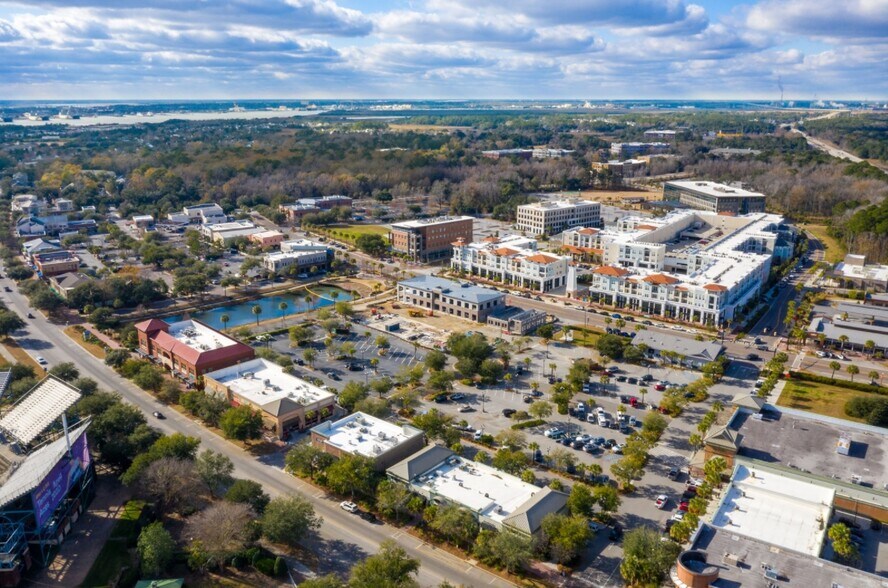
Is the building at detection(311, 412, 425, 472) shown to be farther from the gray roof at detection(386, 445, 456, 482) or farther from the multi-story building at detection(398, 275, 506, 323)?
the multi-story building at detection(398, 275, 506, 323)

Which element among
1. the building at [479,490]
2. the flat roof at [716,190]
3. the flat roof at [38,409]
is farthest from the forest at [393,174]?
the flat roof at [38,409]

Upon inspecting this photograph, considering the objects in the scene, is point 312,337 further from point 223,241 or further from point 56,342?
point 223,241

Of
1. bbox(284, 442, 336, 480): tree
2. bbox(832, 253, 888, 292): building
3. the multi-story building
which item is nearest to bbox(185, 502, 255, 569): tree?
bbox(284, 442, 336, 480): tree

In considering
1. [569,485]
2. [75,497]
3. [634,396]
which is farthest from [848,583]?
[75,497]

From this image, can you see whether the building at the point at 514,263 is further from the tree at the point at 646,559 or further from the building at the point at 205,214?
the building at the point at 205,214

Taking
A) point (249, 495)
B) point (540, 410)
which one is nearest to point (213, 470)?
point (249, 495)
